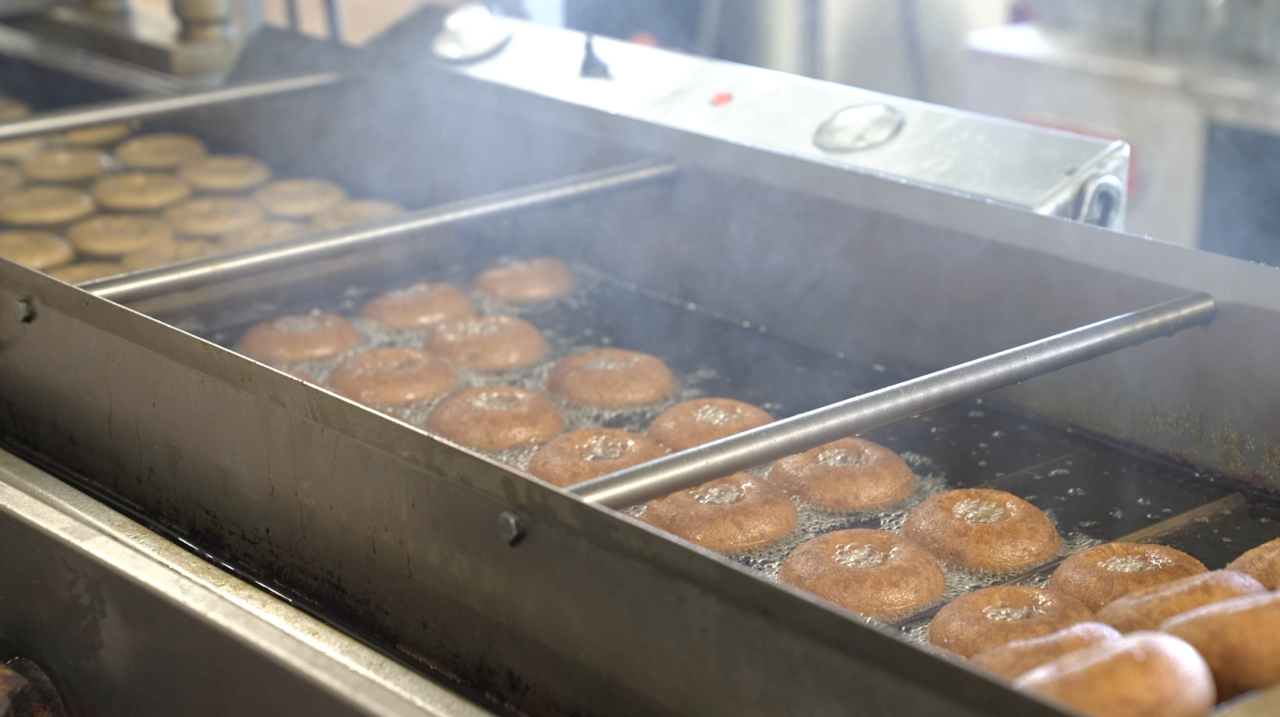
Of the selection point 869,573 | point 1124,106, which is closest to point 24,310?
point 869,573

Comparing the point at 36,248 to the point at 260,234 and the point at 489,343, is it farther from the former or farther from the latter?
the point at 489,343

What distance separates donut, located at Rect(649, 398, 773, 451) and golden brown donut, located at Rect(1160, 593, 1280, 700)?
2.98 ft

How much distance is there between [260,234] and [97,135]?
87 centimetres

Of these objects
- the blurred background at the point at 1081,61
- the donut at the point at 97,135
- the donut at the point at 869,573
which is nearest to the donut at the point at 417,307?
the donut at the point at 869,573

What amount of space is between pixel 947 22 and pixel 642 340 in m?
3.12

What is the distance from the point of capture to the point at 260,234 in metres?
2.61

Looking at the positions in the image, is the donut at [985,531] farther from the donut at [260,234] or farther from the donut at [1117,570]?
the donut at [260,234]

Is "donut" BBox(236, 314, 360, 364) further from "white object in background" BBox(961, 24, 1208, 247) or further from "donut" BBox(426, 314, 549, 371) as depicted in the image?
"white object in background" BBox(961, 24, 1208, 247)

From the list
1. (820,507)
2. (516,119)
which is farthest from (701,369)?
(516,119)

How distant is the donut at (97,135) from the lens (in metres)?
3.12

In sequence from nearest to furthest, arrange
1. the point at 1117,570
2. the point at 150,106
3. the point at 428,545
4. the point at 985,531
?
1. the point at 428,545
2. the point at 1117,570
3. the point at 985,531
4. the point at 150,106

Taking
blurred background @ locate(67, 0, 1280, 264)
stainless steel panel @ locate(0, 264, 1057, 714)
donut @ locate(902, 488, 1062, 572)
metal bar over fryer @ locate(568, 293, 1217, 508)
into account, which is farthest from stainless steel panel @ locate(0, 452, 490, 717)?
blurred background @ locate(67, 0, 1280, 264)

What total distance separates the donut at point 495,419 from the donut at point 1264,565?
3.31 ft

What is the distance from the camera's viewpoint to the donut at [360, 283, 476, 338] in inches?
89.8
